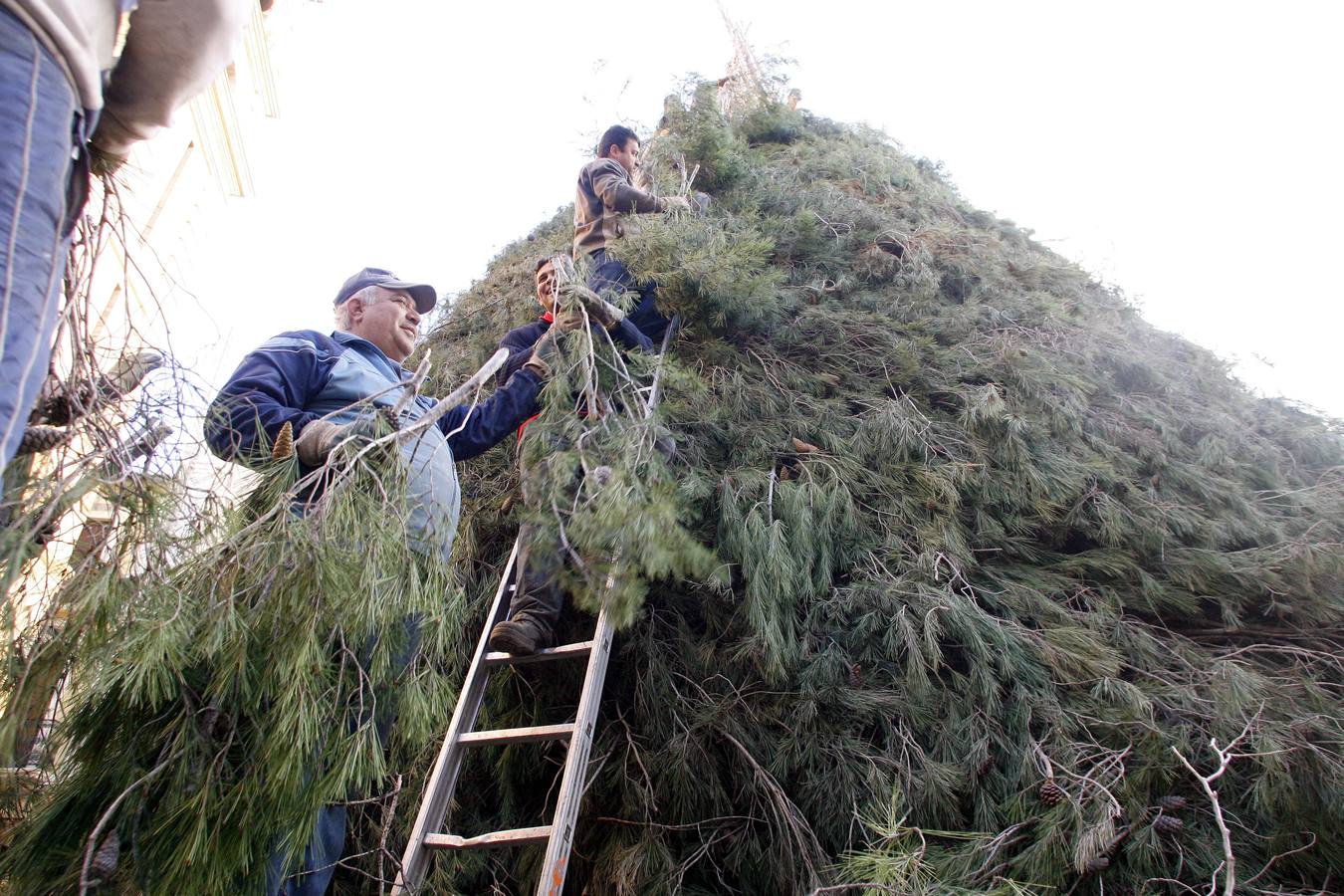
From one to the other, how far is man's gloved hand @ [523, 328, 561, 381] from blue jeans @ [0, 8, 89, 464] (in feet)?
6.93

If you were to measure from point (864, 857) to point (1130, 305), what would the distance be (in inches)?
190

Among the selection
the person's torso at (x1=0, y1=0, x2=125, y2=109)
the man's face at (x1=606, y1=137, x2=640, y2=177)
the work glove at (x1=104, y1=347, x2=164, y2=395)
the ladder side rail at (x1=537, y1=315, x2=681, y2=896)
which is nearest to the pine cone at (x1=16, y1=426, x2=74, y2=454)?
the work glove at (x1=104, y1=347, x2=164, y2=395)

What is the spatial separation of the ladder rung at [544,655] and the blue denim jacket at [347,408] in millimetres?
650

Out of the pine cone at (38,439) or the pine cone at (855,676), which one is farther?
the pine cone at (855,676)

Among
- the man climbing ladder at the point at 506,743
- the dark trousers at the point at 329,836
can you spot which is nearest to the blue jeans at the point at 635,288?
the man climbing ladder at the point at 506,743

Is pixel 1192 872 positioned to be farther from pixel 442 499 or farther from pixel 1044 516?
pixel 442 499

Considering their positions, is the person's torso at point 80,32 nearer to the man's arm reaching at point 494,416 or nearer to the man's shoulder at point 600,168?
the man's arm reaching at point 494,416

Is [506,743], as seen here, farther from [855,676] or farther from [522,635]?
[855,676]

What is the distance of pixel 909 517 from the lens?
3.25 meters

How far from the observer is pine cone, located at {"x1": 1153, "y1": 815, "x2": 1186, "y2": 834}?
2.12 m

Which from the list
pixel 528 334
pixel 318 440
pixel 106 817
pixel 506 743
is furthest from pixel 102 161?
pixel 528 334

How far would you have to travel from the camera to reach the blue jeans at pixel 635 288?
3.91m

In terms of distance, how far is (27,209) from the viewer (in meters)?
1.10

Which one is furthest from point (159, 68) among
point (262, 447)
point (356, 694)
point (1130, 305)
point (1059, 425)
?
point (1130, 305)
